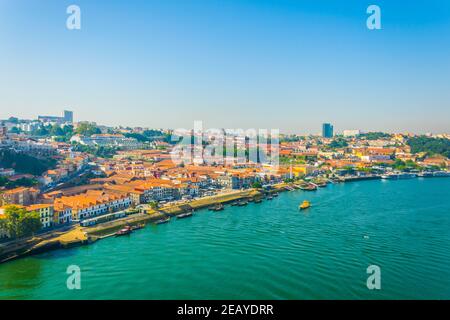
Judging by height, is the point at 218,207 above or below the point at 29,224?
below

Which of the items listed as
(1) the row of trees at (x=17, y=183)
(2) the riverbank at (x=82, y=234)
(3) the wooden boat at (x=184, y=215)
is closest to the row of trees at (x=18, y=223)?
(2) the riverbank at (x=82, y=234)

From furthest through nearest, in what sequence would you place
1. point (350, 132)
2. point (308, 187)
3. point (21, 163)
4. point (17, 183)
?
point (350, 132)
point (308, 187)
point (21, 163)
point (17, 183)

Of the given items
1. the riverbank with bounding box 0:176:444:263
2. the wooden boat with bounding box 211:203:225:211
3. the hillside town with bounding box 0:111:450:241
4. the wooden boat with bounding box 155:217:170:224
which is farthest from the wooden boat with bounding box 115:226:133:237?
the wooden boat with bounding box 211:203:225:211

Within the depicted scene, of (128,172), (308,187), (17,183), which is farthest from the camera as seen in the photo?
(308,187)

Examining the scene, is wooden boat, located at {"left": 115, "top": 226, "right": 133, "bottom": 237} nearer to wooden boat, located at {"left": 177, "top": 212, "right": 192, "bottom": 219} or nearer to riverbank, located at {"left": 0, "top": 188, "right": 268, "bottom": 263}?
riverbank, located at {"left": 0, "top": 188, "right": 268, "bottom": 263}

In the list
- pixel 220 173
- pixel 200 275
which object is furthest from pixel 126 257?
pixel 220 173

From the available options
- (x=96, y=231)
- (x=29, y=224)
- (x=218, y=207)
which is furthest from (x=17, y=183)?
(x=218, y=207)

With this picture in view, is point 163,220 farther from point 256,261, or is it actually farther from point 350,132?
point 350,132
